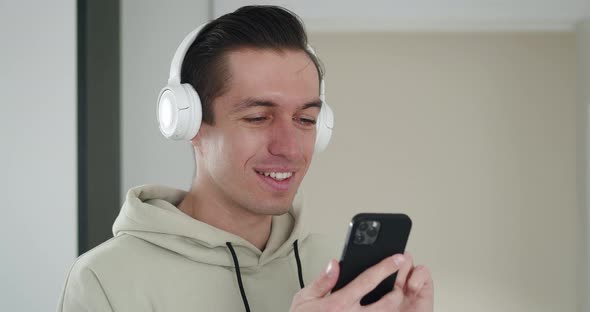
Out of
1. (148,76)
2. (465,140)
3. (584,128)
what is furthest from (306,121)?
(584,128)

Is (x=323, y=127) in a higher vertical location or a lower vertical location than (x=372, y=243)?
higher

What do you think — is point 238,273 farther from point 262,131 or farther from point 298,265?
point 262,131

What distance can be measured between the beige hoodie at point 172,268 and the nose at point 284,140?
19cm

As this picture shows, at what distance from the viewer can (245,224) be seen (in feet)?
4.15

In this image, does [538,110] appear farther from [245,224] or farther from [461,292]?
→ [245,224]

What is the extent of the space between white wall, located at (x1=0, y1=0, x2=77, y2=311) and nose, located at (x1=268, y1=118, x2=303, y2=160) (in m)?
1.17

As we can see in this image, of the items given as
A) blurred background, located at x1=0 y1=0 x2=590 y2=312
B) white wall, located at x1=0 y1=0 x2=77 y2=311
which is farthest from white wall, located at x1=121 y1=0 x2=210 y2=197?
white wall, located at x1=0 y1=0 x2=77 y2=311

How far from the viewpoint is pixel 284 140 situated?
116cm

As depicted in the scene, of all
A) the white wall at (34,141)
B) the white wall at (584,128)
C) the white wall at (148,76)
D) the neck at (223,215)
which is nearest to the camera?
the neck at (223,215)

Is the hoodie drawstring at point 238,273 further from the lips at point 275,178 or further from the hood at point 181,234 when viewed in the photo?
the lips at point 275,178

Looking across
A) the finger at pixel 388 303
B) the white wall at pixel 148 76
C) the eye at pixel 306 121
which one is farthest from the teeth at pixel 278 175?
the white wall at pixel 148 76

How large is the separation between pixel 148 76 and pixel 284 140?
147cm

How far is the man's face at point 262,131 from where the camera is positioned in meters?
1.17

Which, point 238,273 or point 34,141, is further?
point 34,141
